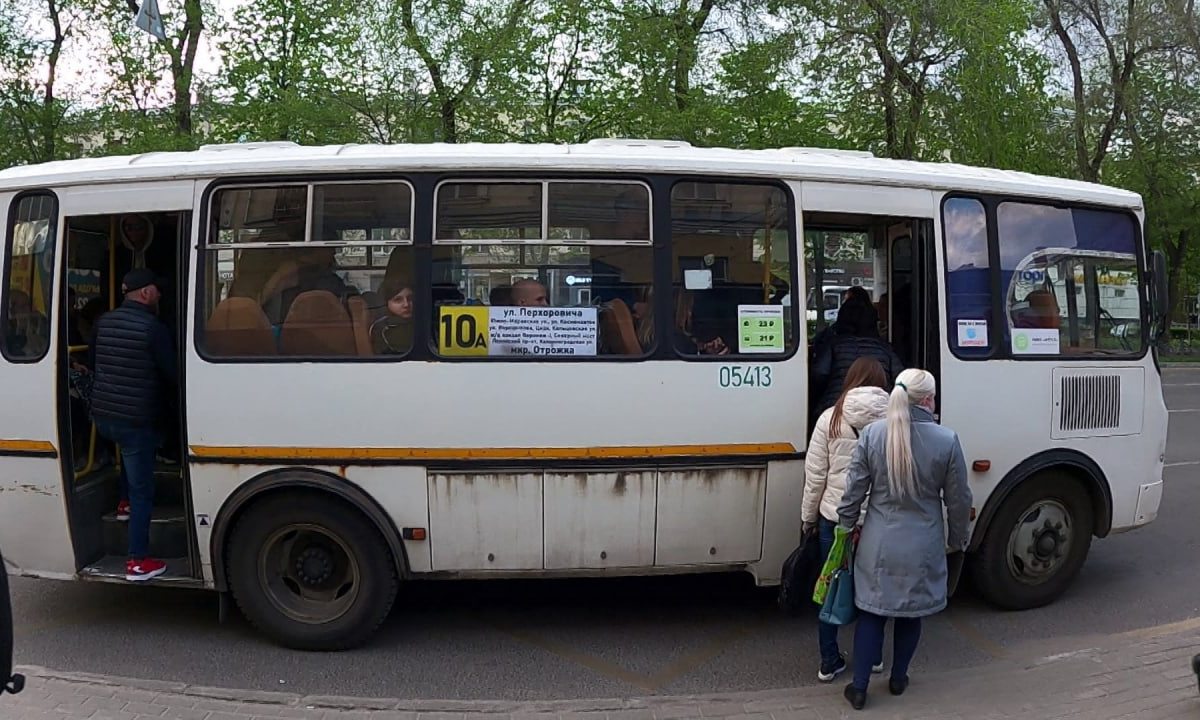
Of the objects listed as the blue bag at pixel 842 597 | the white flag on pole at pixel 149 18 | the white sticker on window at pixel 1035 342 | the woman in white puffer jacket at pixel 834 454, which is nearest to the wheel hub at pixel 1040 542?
the white sticker on window at pixel 1035 342

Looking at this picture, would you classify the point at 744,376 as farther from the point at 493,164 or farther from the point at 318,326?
the point at 318,326

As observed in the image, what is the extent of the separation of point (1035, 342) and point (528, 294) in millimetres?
3065

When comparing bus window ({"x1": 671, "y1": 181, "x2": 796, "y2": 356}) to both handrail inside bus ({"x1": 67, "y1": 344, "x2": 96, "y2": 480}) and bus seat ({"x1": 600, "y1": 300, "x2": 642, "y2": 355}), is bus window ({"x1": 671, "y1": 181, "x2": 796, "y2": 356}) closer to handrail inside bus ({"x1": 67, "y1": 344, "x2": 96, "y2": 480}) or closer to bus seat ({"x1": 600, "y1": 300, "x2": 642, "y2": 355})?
bus seat ({"x1": 600, "y1": 300, "x2": 642, "y2": 355})

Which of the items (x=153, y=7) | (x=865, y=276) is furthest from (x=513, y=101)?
(x=865, y=276)

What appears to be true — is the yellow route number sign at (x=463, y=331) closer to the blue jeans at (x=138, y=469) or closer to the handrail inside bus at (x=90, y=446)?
the blue jeans at (x=138, y=469)

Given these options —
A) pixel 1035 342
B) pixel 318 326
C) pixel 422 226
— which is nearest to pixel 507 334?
pixel 422 226

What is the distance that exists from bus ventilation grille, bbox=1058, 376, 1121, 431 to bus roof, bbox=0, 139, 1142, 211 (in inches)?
48.6

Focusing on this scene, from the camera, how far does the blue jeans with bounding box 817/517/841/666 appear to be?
4633mm

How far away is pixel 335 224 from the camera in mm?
5008

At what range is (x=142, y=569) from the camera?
16.9 ft

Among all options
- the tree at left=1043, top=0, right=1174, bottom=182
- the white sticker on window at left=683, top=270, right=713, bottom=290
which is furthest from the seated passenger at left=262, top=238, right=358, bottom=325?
the tree at left=1043, top=0, right=1174, bottom=182

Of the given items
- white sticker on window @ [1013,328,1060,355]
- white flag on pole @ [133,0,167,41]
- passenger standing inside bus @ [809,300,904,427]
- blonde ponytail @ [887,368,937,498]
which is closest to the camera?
blonde ponytail @ [887,368,937,498]

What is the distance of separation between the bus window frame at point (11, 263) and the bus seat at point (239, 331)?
867mm

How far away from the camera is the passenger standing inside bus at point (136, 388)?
5078 mm
